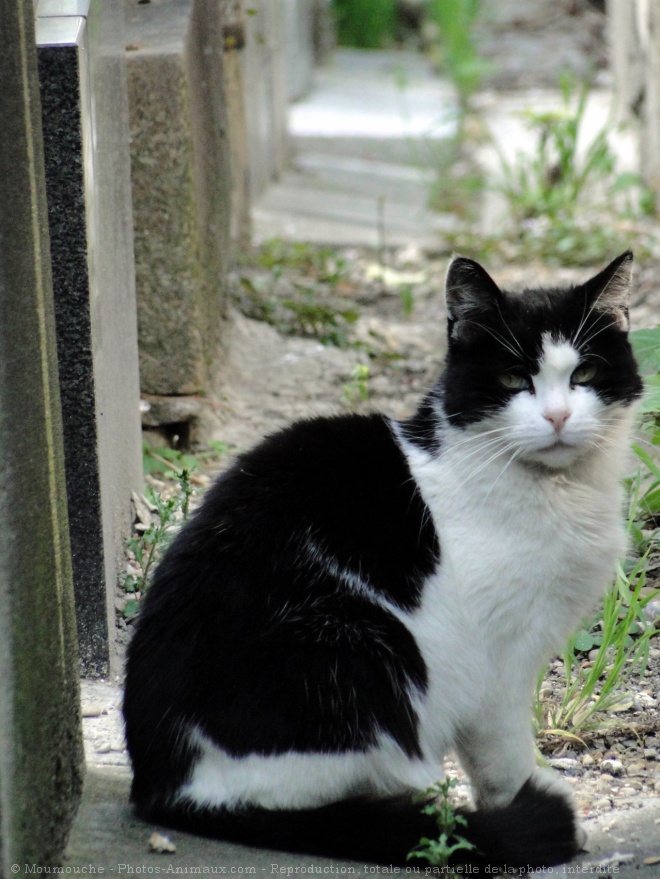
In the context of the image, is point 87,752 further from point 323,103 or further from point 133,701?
point 323,103

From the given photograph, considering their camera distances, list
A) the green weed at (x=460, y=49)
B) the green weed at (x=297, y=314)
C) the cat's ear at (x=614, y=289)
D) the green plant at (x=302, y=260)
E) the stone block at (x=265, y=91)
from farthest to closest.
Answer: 1. the green weed at (x=460, y=49)
2. the stone block at (x=265, y=91)
3. the green plant at (x=302, y=260)
4. the green weed at (x=297, y=314)
5. the cat's ear at (x=614, y=289)

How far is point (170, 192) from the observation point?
321cm

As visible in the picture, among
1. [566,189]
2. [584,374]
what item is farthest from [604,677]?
[566,189]

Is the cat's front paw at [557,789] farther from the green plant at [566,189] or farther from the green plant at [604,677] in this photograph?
the green plant at [566,189]

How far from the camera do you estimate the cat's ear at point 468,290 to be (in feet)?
6.48

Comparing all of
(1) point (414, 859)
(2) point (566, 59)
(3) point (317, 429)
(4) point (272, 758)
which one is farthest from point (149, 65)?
(2) point (566, 59)

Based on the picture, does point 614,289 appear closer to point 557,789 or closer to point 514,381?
point 514,381

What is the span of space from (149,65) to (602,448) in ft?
6.30

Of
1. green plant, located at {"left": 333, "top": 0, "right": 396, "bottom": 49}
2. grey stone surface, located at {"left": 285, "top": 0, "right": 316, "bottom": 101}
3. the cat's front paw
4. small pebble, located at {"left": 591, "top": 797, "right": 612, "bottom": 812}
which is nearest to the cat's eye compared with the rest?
the cat's front paw

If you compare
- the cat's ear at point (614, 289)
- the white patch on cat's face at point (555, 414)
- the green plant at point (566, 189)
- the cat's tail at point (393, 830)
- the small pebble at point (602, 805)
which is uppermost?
the cat's ear at point (614, 289)

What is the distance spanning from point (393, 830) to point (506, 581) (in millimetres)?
470

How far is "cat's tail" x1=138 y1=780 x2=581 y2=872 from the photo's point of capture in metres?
1.71

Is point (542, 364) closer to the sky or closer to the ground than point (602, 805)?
closer to the sky

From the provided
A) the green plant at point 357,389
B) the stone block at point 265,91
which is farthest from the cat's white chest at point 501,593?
the stone block at point 265,91
